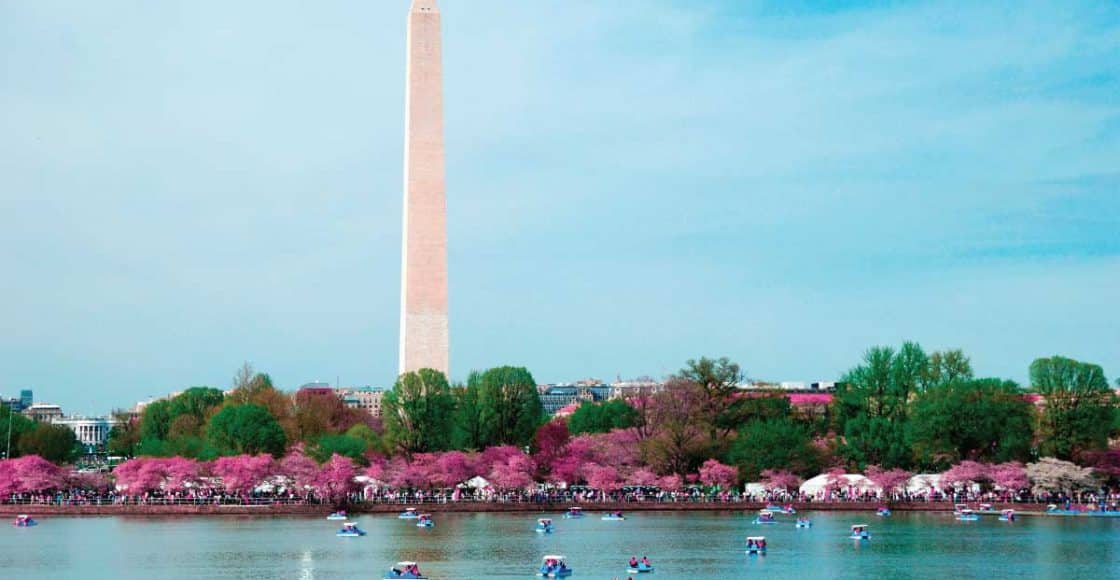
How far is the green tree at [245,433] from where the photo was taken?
88.9 m

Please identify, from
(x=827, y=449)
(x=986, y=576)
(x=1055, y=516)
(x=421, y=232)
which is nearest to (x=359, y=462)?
(x=421, y=232)

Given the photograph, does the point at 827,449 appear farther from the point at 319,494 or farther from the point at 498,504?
the point at 319,494

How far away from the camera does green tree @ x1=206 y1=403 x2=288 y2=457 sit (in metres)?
88.9

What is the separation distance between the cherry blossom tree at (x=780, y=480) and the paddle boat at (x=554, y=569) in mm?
34573

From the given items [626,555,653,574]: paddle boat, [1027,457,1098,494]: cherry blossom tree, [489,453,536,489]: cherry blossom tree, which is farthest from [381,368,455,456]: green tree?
[626,555,653,574]: paddle boat

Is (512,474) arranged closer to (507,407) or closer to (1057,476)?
(507,407)

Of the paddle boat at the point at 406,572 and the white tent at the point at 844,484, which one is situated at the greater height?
the white tent at the point at 844,484

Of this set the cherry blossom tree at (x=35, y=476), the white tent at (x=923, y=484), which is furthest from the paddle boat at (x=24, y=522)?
the white tent at (x=923, y=484)

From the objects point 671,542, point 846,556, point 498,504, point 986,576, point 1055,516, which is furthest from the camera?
point 498,504

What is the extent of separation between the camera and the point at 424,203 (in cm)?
8912

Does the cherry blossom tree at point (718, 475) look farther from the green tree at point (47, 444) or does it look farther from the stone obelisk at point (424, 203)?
the green tree at point (47, 444)

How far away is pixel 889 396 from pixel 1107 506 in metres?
12.9

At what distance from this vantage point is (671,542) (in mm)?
62469

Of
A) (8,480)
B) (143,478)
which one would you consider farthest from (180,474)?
(8,480)
